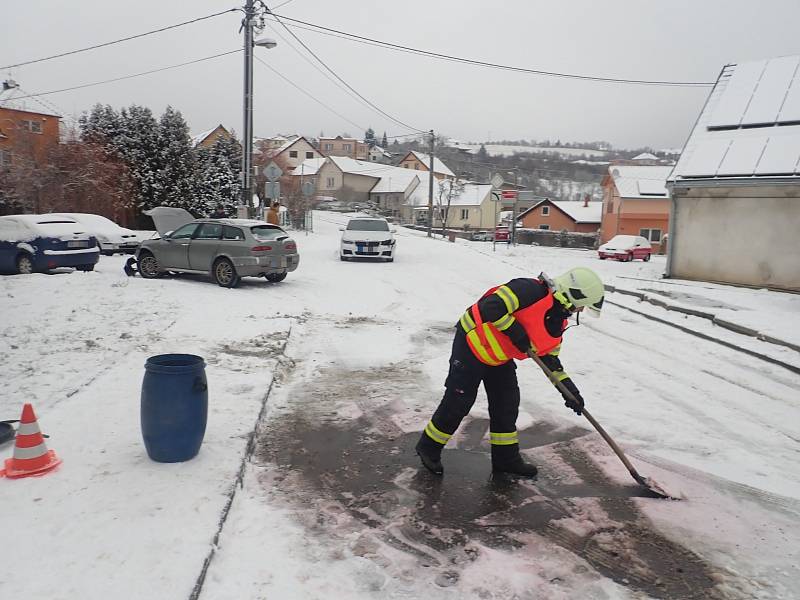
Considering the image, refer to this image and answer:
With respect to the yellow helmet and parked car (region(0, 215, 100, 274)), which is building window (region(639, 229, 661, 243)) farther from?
the yellow helmet

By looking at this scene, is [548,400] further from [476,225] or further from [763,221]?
[476,225]

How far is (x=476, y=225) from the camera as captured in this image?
72.2 meters

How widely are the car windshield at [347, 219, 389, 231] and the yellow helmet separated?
16642 mm

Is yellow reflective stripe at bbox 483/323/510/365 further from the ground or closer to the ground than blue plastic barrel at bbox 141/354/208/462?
further from the ground

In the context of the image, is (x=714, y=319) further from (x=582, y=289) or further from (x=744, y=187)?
(x=582, y=289)

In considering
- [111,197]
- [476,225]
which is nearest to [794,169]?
[111,197]

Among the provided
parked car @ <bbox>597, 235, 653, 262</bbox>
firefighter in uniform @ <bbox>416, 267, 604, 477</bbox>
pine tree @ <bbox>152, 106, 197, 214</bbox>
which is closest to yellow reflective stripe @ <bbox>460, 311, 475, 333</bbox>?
firefighter in uniform @ <bbox>416, 267, 604, 477</bbox>

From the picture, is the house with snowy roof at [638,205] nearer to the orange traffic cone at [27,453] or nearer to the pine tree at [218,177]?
the pine tree at [218,177]

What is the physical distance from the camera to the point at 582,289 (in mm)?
4270

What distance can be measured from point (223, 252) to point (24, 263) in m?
4.51

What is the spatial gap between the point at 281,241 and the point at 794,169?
14.4m

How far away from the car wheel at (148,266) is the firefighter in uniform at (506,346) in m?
11.0

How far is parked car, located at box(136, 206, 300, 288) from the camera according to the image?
12.9m

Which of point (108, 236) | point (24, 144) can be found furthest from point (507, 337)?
point (24, 144)
